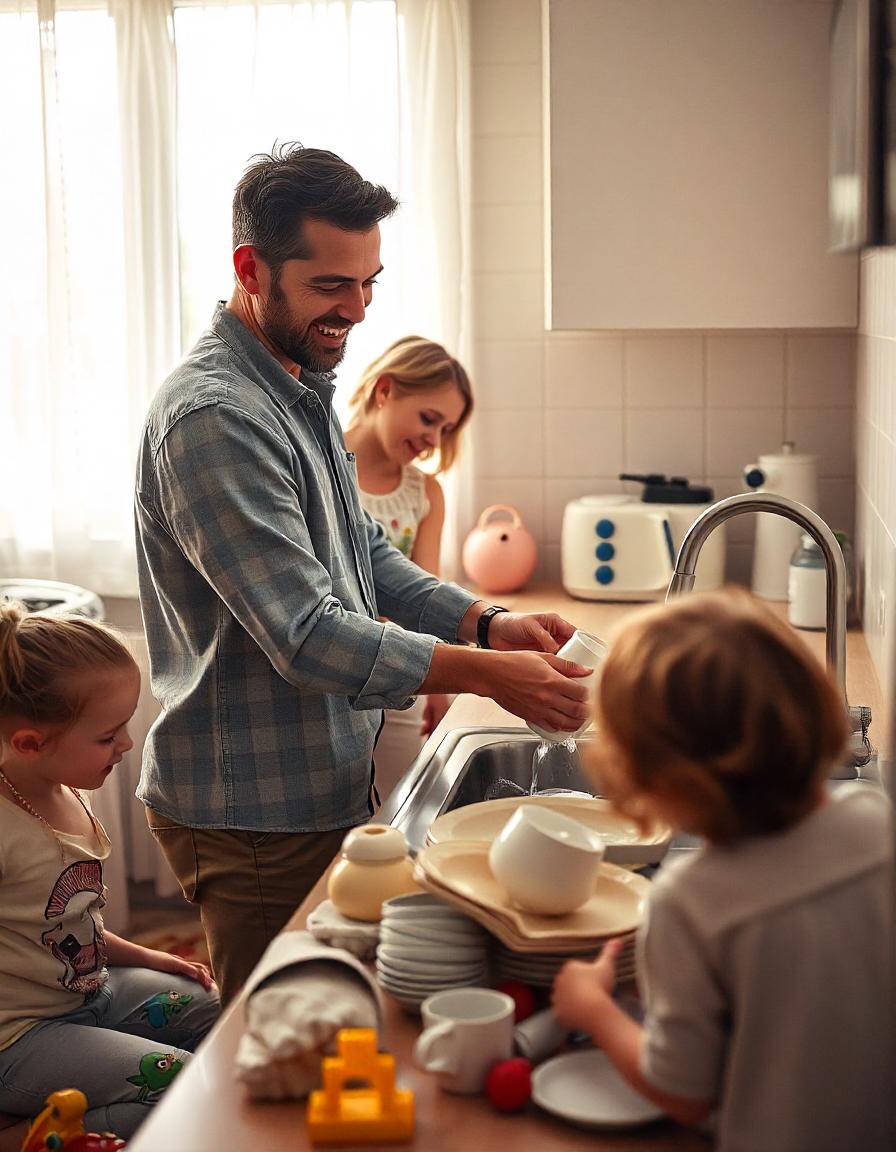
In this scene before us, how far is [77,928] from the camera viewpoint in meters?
1.60

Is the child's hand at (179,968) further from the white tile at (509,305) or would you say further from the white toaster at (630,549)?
the white tile at (509,305)

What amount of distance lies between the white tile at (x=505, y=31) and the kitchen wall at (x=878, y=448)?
98 cm

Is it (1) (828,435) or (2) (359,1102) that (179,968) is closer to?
(2) (359,1102)

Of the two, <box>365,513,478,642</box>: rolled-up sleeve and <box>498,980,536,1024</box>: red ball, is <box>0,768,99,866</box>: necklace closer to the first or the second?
<box>365,513,478,642</box>: rolled-up sleeve

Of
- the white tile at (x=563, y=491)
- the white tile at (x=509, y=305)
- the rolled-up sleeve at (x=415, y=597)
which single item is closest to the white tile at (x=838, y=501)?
the white tile at (x=563, y=491)

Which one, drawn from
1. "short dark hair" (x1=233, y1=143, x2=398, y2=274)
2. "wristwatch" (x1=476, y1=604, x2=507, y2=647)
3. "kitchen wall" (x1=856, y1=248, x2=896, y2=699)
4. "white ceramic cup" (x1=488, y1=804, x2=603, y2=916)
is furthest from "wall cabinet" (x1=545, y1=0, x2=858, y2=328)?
"white ceramic cup" (x1=488, y1=804, x2=603, y2=916)

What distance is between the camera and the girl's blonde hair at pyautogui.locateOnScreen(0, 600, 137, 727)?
60.9 inches

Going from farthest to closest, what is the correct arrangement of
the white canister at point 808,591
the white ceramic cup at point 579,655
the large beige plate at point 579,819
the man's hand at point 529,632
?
the white canister at point 808,591 < the man's hand at point 529,632 < the white ceramic cup at point 579,655 < the large beige plate at point 579,819

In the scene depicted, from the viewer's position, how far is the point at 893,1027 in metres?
0.65

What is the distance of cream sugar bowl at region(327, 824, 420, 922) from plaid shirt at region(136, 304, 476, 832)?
1.03 ft

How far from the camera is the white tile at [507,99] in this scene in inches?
121

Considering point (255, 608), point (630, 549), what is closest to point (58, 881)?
point (255, 608)

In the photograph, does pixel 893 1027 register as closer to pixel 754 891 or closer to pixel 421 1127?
pixel 754 891

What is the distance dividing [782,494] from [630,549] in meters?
0.35
